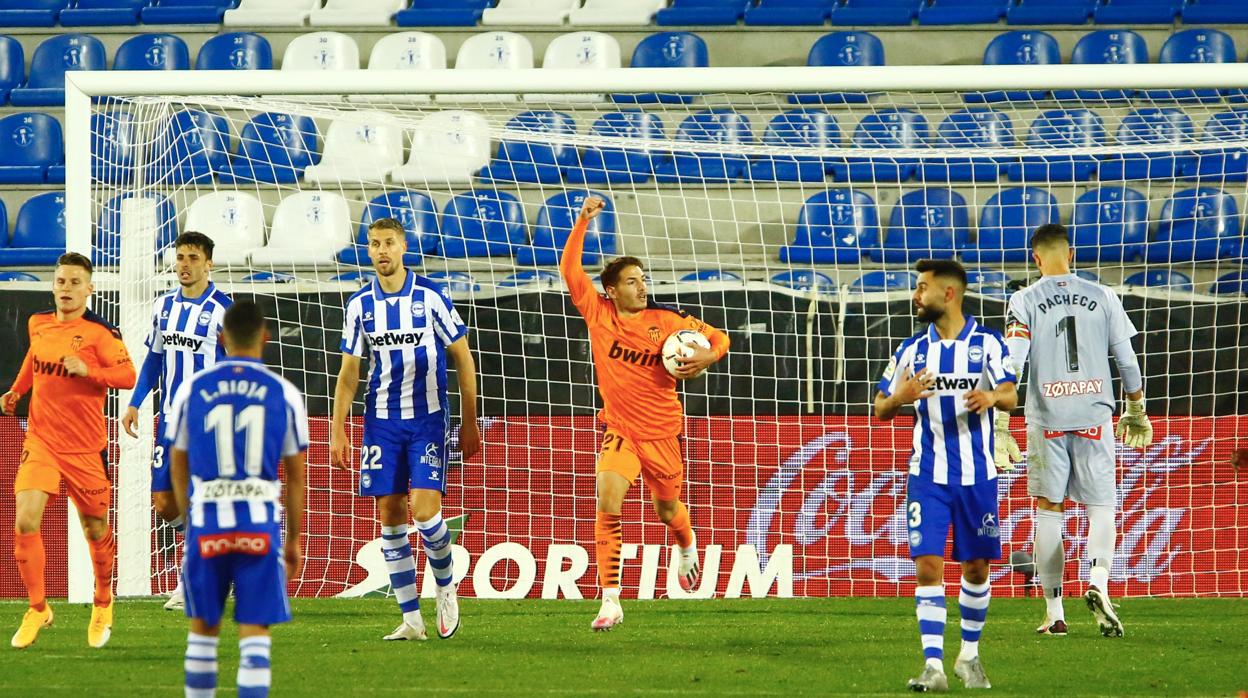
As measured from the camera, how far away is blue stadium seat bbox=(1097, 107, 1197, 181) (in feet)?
38.8

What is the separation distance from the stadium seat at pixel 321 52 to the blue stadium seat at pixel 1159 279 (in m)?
7.65

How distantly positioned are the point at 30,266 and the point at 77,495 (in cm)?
566

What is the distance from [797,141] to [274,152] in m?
4.69

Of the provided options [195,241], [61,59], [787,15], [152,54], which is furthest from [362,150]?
[195,241]

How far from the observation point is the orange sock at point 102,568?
7.22 m

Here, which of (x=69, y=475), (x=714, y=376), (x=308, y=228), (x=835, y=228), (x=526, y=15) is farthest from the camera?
(x=526, y=15)

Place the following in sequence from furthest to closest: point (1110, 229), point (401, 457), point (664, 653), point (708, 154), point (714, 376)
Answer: point (708, 154)
point (1110, 229)
point (714, 376)
point (401, 457)
point (664, 653)

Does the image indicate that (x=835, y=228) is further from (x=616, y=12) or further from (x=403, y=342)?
(x=403, y=342)

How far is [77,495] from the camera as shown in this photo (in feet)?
24.5

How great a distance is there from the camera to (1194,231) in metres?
11.3

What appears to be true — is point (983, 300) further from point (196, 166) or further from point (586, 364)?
point (196, 166)

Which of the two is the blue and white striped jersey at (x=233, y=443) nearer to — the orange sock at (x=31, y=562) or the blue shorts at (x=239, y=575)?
the blue shorts at (x=239, y=575)

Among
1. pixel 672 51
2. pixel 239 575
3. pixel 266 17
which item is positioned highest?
pixel 266 17

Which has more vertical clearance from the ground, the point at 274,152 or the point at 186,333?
the point at 274,152
